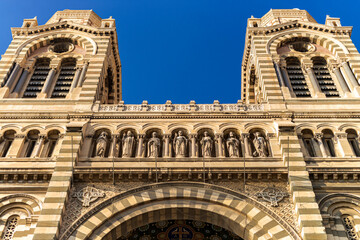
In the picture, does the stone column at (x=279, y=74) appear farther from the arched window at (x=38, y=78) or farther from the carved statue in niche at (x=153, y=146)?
the arched window at (x=38, y=78)

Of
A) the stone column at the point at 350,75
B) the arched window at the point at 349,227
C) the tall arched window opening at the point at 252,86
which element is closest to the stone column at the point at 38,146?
the arched window at the point at 349,227

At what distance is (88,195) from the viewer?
17984mm

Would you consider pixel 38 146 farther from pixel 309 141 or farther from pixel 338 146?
pixel 338 146

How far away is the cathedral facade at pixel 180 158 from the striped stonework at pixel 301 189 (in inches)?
1.9

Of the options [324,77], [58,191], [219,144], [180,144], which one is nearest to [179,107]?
[180,144]

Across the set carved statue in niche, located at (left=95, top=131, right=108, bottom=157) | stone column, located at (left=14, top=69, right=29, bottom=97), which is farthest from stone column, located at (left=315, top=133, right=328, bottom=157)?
stone column, located at (left=14, top=69, right=29, bottom=97)

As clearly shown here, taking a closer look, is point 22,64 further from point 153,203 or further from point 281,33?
point 281,33

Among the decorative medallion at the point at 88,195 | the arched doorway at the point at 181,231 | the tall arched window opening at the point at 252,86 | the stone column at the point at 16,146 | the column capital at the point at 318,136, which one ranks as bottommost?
the arched doorway at the point at 181,231

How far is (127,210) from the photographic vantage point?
1762cm

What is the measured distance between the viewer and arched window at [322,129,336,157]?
66.5ft

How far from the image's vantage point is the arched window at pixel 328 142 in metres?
20.3

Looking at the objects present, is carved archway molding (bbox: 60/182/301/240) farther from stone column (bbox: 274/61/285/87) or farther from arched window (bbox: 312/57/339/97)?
arched window (bbox: 312/57/339/97)

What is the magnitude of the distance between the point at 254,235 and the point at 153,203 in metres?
4.09

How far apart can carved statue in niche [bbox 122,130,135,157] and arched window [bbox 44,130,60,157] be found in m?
3.20
